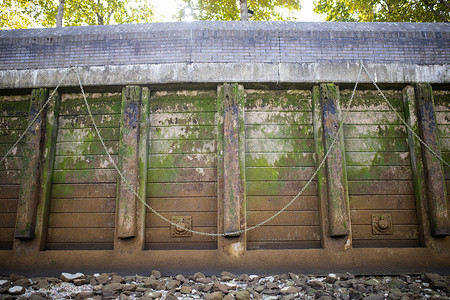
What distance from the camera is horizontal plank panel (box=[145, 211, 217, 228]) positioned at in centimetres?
416

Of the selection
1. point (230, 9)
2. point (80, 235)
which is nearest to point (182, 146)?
point (80, 235)

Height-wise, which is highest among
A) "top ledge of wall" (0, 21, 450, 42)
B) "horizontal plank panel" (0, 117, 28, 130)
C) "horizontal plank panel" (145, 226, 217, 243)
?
"top ledge of wall" (0, 21, 450, 42)

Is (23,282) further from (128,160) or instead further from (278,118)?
(278,118)

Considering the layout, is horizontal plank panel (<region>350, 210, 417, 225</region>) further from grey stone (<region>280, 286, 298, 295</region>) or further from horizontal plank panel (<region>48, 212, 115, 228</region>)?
horizontal plank panel (<region>48, 212, 115, 228</region>)

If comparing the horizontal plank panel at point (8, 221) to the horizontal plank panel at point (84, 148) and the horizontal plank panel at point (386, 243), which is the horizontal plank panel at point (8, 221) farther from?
the horizontal plank panel at point (386, 243)

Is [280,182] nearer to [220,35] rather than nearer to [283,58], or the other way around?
[283,58]

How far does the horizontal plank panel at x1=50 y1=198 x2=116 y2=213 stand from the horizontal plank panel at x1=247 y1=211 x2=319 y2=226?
2.05 m

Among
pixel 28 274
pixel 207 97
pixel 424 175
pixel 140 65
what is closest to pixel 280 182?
pixel 207 97

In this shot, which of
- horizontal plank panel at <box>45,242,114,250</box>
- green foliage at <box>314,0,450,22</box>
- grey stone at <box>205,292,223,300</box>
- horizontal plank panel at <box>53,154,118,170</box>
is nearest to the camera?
grey stone at <box>205,292,223,300</box>

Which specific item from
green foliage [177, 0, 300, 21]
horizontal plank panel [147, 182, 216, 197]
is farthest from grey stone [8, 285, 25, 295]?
green foliage [177, 0, 300, 21]

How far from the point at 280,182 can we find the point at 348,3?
9.51 m

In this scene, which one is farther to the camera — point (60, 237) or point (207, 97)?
point (207, 97)

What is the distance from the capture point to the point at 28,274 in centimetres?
392

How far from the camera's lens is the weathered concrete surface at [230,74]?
14.0 ft
